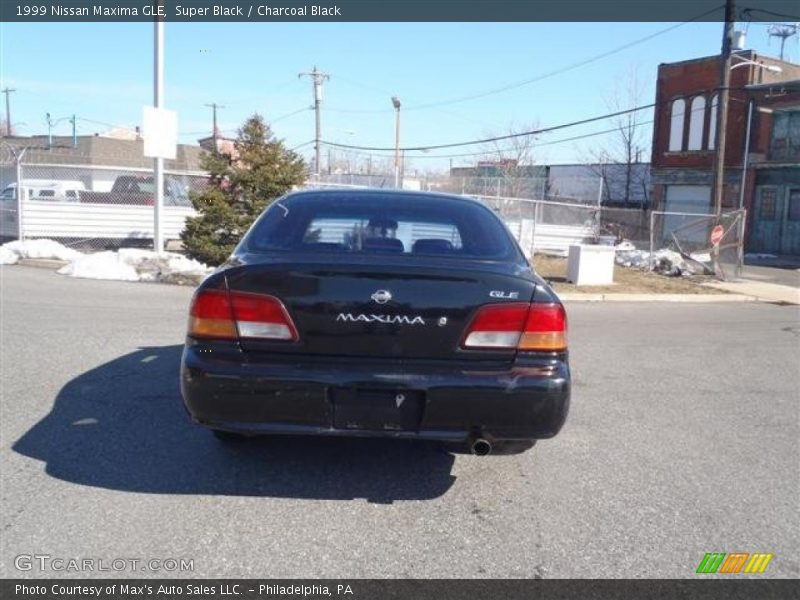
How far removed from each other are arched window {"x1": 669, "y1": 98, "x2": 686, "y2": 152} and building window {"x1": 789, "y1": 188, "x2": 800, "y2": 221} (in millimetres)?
6526

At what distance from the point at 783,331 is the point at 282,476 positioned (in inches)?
348

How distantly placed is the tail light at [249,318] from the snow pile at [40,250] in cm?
1189

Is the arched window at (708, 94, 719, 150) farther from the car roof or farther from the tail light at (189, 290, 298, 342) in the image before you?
the tail light at (189, 290, 298, 342)

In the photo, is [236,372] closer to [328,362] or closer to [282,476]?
[328,362]

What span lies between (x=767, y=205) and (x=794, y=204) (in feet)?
3.94

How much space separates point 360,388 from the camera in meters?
3.37

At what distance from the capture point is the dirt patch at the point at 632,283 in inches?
566

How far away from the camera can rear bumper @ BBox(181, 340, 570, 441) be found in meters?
3.36

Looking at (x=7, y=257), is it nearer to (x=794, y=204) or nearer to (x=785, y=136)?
(x=794, y=204)

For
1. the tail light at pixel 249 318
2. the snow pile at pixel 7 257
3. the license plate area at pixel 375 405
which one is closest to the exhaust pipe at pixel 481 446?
the license plate area at pixel 375 405

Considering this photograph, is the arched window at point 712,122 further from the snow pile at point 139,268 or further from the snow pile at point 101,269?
the snow pile at point 101,269

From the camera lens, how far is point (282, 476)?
13.1 ft
